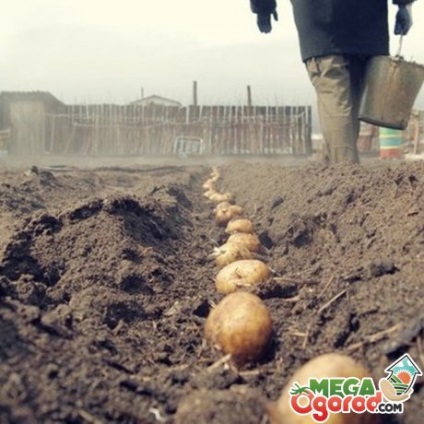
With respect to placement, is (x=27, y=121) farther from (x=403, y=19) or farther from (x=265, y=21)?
(x=403, y=19)

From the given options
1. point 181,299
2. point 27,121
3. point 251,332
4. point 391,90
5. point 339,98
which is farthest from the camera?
point 27,121

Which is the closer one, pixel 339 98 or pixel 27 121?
pixel 339 98

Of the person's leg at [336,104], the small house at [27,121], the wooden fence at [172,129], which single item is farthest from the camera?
the small house at [27,121]

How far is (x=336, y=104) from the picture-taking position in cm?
680

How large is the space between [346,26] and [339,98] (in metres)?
0.75

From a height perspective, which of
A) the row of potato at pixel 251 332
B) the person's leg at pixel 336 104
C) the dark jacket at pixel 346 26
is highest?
the dark jacket at pixel 346 26

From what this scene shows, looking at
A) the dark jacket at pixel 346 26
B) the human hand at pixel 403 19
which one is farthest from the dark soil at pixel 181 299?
the human hand at pixel 403 19

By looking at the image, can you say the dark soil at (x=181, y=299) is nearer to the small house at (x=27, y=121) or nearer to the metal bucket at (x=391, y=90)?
the metal bucket at (x=391, y=90)

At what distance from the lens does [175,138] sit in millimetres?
22000

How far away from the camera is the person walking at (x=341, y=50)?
6.59 meters

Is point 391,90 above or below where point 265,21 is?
below

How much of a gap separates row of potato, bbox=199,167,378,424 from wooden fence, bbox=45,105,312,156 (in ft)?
57.8

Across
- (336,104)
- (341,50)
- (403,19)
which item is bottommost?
(336,104)

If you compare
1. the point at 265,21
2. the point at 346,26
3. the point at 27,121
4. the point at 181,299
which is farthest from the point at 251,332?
the point at 27,121
